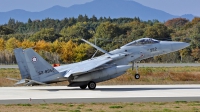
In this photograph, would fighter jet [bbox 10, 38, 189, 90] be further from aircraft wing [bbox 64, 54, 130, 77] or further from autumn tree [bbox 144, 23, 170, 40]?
autumn tree [bbox 144, 23, 170, 40]

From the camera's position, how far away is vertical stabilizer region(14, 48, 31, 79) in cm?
3094

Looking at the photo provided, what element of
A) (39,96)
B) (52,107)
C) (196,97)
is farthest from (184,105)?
(39,96)

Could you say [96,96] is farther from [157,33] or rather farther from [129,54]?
[157,33]

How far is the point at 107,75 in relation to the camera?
32.4 metres

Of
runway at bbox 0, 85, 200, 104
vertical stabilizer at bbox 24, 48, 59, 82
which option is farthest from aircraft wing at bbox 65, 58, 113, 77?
runway at bbox 0, 85, 200, 104

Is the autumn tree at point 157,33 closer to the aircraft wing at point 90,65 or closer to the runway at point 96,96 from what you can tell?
the aircraft wing at point 90,65

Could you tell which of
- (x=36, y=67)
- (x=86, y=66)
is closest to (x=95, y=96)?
(x=86, y=66)

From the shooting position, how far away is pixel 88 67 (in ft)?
106

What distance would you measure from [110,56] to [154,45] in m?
3.32

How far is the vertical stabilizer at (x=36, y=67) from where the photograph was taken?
31.1 metres

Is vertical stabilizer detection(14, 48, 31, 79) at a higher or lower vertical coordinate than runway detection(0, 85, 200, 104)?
higher

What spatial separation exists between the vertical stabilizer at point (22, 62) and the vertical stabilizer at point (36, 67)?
205 mm

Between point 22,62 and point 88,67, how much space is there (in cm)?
430

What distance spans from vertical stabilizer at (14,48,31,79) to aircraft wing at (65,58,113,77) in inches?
101
